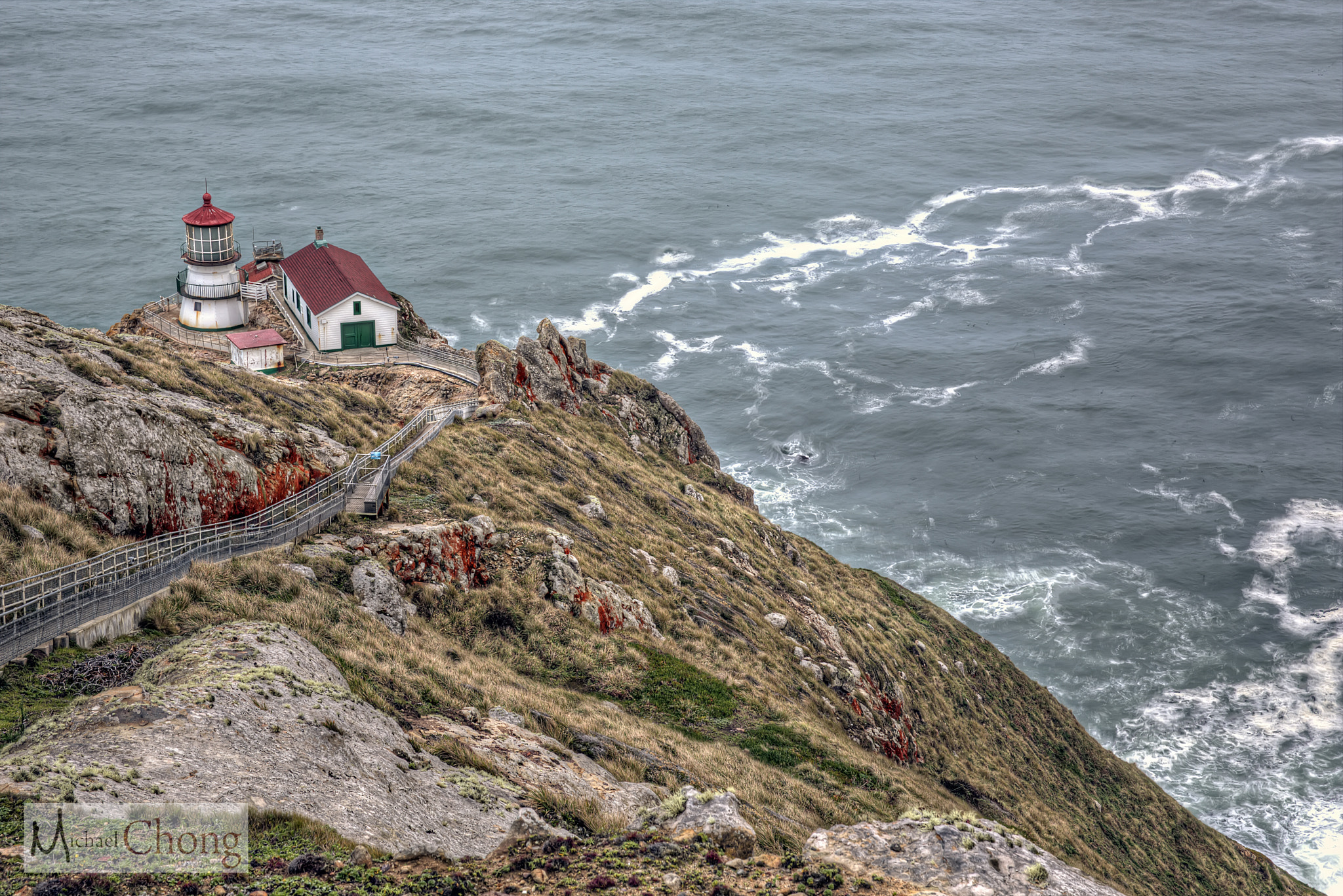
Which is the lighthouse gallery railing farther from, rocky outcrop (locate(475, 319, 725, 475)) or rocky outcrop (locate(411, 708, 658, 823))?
rocky outcrop (locate(475, 319, 725, 475))

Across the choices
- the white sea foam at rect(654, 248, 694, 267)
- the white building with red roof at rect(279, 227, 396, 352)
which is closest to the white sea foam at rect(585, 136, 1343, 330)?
the white sea foam at rect(654, 248, 694, 267)

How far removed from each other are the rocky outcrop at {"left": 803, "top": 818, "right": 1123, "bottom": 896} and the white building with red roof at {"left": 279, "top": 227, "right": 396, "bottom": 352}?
4381cm

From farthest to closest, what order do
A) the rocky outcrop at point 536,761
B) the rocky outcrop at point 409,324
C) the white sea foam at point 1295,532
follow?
the white sea foam at point 1295,532 < the rocky outcrop at point 409,324 < the rocky outcrop at point 536,761

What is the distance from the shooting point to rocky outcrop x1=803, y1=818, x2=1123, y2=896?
58.9 feet

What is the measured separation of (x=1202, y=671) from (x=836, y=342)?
154 ft

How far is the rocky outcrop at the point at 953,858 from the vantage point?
58.9 ft

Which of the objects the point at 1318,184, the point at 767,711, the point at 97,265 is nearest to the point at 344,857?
the point at 767,711

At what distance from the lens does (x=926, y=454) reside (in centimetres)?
8462

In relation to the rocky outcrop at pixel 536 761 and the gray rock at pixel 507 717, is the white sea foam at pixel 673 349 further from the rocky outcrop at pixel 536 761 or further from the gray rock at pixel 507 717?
the rocky outcrop at pixel 536 761

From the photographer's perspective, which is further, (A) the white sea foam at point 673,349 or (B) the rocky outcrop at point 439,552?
(A) the white sea foam at point 673,349

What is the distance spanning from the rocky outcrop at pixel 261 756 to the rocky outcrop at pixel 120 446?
668 centimetres

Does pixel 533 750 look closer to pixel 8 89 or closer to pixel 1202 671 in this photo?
pixel 1202 671

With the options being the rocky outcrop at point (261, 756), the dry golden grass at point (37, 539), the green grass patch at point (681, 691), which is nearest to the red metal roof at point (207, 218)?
the dry golden grass at point (37, 539)

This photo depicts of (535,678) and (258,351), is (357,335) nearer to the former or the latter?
(258,351)
